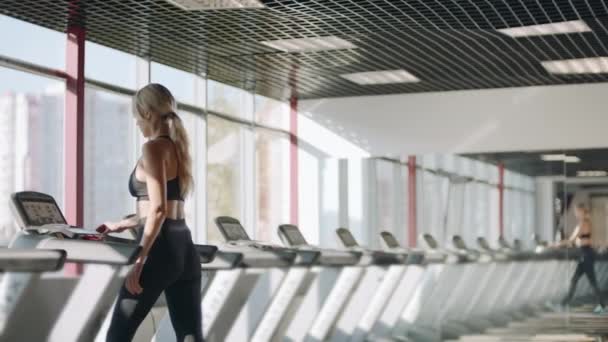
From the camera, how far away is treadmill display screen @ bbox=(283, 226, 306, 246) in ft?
24.3

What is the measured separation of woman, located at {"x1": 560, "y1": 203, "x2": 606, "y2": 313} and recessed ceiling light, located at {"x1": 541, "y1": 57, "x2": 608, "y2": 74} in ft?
3.52

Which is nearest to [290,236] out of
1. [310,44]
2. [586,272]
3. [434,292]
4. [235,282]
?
[310,44]

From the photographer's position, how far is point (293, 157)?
33.4 ft

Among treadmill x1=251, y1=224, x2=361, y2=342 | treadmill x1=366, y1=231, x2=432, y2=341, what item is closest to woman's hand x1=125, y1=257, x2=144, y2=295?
treadmill x1=251, y1=224, x2=361, y2=342

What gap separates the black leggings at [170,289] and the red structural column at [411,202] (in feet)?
16.6

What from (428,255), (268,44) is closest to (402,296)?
(428,255)

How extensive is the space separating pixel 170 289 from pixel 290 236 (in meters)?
3.49

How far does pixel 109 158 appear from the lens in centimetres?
845

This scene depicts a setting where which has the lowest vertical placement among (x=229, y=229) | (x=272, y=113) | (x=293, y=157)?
(x=229, y=229)

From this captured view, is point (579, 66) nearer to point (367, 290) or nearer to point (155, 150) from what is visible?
point (367, 290)

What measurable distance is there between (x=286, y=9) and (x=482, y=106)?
3573mm

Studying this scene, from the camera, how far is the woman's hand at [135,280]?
381 centimetres

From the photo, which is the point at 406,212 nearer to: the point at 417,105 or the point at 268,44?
the point at 417,105

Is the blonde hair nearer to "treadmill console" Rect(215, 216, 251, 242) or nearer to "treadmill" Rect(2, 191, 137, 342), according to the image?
"treadmill" Rect(2, 191, 137, 342)
